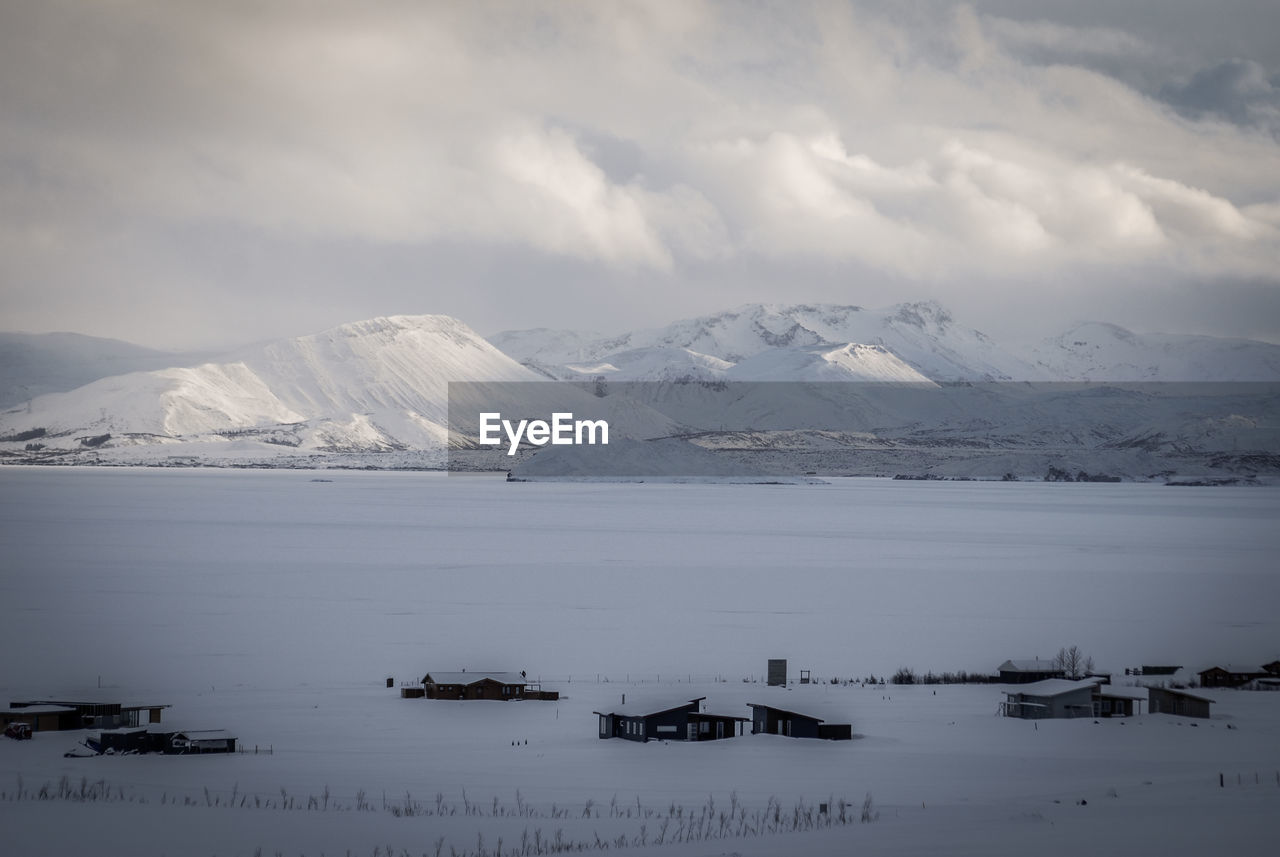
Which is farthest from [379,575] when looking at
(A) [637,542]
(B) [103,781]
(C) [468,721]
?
(B) [103,781]

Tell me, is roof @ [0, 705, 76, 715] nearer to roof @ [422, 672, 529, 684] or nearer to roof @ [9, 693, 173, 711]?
roof @ [9, 693, 173, 711]

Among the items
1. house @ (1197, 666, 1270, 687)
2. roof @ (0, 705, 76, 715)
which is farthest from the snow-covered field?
house @ (1197, 666, 1270, 687)

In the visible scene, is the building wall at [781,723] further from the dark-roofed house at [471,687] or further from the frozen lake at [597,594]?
the frozen lake at [597,594]

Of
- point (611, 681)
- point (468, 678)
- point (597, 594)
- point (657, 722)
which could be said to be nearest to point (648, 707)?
point (657, 722)

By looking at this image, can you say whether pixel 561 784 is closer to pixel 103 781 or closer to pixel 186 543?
pixel 103 781

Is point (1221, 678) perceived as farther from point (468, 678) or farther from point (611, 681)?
point (468, 678)

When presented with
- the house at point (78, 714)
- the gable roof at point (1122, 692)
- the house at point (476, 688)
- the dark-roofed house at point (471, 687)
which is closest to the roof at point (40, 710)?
the house at point (78, 714)
